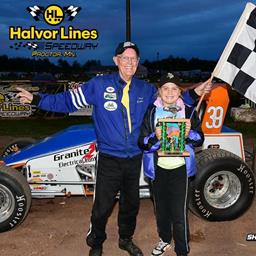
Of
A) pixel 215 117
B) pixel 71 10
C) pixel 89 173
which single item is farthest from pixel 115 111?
pixel 71 10

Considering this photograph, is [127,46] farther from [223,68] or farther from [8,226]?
[8,226]

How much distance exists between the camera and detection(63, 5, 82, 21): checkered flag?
21.3 m

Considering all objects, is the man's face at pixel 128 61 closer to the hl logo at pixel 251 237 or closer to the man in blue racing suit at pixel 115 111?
the man in blue racing suit at pixel 115 111

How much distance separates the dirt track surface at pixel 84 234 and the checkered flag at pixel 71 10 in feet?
56.6

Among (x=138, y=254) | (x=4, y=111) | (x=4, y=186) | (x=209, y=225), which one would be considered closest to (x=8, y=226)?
(x=4, y=186)

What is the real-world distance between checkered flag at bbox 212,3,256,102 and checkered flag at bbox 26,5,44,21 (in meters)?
18.3

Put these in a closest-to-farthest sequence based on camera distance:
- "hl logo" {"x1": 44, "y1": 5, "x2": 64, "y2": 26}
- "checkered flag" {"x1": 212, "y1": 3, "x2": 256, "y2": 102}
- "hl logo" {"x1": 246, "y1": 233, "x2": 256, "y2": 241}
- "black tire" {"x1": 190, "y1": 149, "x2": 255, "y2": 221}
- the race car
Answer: "checkered flag" {"x1": 212, "y1": 3, "x2": 256, "y2": 102}, "hl logo" {"x1": 246, "y1": 233, "x2": 256, "y2": 241}, the race car, "black tire" {"x1": 190, "y1": 149, "x2": 255, "y2": 221}, "hl logo" {"x1": 44, "y1": 5, "x2": 64, "y2": 26}

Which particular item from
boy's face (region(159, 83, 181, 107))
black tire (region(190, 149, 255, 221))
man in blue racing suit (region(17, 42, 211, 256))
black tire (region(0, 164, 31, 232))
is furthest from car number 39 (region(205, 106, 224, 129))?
black tire (region(0, 164, 31, 232))

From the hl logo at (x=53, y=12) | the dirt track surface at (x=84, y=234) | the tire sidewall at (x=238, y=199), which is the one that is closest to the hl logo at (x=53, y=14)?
the hl logo at (x=53, y=12)

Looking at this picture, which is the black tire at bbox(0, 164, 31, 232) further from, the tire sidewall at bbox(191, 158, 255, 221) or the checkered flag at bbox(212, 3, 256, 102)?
the checkered flag at bbox(212, 3, 256, 102)

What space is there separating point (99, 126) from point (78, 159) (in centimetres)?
127

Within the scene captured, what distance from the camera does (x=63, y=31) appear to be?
23359 millimetres

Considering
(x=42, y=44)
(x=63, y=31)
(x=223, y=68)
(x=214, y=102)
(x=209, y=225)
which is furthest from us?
(x=42, y=44)

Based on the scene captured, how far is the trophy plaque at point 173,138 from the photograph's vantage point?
3.52 m
